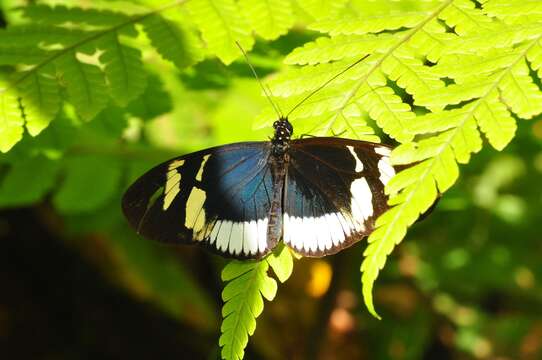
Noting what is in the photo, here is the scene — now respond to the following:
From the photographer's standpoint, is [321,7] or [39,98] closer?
[39,98]

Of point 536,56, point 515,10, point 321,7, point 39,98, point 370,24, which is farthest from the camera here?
point 321,7

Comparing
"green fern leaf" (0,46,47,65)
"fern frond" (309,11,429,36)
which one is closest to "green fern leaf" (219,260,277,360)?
"fern frond" (309,11,429,36)

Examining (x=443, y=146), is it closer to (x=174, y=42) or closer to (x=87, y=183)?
(x=174, y=42)

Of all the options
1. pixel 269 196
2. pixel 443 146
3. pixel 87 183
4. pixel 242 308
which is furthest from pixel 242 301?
pixel 87 183

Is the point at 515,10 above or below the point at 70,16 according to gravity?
above

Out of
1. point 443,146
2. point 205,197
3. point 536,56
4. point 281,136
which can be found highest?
point 536,56

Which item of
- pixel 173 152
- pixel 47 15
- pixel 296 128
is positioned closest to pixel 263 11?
pixel 296 128

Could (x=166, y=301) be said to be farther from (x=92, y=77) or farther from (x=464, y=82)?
(x=464, y=82)
